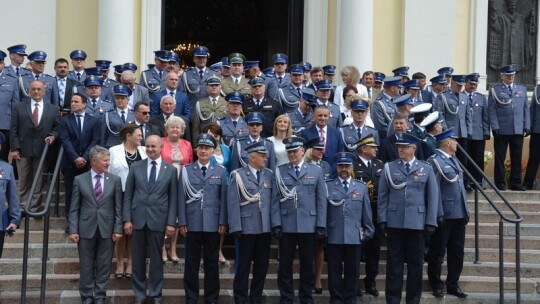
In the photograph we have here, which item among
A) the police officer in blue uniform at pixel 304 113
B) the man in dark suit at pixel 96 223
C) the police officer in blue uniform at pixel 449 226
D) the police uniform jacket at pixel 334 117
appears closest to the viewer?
the man in dark suit at pixel 96 223

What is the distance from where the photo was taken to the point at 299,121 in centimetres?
1334

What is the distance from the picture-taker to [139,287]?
1154cm

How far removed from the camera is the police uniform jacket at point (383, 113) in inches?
553

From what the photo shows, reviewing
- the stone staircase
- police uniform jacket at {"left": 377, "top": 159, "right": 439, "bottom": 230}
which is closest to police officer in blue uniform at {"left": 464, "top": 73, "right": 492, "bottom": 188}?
the stone staircase

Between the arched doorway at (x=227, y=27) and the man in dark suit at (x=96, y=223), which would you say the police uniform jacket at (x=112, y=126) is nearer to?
the man in dark suit at (x=96, y=223)

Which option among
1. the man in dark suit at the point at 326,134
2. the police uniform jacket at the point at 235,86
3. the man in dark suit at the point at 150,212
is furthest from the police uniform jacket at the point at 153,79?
the man in dark suit at the point at 150,212

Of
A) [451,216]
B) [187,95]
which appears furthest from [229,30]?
[451,216]

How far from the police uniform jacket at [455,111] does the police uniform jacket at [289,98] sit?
2.33 meters

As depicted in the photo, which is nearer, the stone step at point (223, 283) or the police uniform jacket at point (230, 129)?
the stone step at point (223, 283)

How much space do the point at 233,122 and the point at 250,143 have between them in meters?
0.77

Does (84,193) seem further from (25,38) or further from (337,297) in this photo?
(25,38)

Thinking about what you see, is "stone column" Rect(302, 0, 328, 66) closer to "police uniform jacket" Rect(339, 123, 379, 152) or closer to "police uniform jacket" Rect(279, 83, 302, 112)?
"police uniform jacket" Rect(279, 83, 302, 112)

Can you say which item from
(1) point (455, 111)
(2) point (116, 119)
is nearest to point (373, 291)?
(2) point (116, 119)

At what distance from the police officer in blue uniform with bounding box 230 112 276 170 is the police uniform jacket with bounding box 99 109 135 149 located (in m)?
1.55
